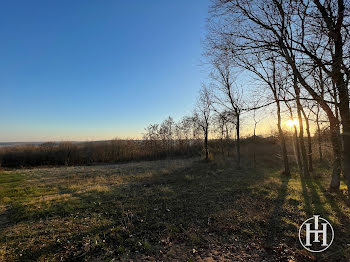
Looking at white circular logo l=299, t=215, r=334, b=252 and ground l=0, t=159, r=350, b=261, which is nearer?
ground l=0, t=159, r=350, b=261

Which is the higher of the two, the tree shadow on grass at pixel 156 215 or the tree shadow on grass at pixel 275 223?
the tree shadow on grass at pixel 156 215

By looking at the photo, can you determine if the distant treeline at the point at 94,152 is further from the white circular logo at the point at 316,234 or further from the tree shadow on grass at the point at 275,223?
the white circular logo at the point at 316,234

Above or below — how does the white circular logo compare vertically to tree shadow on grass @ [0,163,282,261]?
below

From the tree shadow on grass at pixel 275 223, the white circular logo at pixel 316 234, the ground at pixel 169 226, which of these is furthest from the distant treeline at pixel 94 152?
the white circular logo at pixel 316 234

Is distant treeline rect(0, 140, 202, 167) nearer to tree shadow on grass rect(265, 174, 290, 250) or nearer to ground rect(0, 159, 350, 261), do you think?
ground rect(0, 159, 350, 261)

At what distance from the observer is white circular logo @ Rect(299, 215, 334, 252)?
3.62m

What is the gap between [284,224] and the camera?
4520 mm

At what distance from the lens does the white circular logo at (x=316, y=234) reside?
362 centimetres

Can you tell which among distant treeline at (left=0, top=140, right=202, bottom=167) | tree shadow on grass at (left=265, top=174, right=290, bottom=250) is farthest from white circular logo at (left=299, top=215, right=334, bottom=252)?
distant treeline at (left=0, top=140, right=202, bottom=167)

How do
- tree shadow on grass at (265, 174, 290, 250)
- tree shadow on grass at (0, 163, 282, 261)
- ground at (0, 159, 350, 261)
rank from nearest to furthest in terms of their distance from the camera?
ground at (0, 159, 350, 261) → tree shadow on grass at (0, 163, 282, 261) → tree shadow on grass at (265, 174, 290, 250)

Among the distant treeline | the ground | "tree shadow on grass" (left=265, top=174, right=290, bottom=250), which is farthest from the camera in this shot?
the distant treeline

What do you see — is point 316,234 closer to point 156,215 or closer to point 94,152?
point 156,215

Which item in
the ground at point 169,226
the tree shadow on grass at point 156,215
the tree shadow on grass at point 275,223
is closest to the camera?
the ground at point 169,226

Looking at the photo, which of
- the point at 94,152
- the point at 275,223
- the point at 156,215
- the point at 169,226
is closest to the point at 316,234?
the point at 275,223
